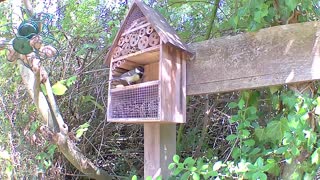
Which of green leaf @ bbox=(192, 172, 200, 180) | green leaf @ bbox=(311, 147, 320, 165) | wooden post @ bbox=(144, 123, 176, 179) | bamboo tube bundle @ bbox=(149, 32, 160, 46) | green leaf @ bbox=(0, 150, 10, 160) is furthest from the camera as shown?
green leaf @ bbox=(0, 150, 10, 160)

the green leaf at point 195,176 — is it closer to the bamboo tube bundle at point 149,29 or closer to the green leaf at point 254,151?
the green leaf at point 254,151

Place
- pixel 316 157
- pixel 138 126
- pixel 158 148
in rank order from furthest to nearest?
pixel 138 126, pixel 158 148, pixel 316 157

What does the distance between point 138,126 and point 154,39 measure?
947mm

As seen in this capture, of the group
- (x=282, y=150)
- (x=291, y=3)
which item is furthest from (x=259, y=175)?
(x=291, y=3)

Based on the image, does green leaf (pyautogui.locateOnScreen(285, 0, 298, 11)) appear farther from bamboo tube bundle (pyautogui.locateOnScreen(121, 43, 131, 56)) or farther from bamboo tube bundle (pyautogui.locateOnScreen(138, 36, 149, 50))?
bamboo tube bundle (pyautogui.locateOnScreen(121, 43, 131, 56))

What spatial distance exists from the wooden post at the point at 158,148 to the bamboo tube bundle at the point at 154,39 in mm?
345

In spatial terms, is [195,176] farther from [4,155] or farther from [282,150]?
[4,155]

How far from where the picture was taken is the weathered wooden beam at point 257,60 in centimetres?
125

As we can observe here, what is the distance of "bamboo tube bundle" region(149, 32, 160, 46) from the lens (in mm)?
1467

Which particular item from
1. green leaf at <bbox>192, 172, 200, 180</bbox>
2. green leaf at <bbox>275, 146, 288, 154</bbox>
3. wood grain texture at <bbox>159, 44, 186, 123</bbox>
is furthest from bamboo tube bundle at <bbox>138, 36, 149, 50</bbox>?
green leaf at <bbox>275, 146, 288, 154</bbox>

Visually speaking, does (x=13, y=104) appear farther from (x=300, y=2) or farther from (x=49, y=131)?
(x=300, y=2)

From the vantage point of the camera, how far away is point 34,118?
89.4 inches

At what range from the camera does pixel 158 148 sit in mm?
1572

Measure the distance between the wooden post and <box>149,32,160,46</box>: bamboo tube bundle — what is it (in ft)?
1.13
